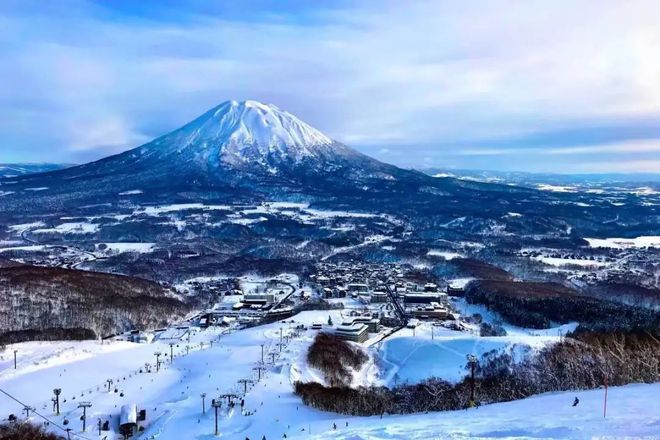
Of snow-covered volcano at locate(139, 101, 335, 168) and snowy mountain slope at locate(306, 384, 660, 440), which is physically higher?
snow-covered volcano at locate(139, 101, 335, 168)

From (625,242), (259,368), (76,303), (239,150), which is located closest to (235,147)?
(239,150)

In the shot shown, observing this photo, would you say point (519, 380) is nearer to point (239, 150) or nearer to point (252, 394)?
point (252, 394)

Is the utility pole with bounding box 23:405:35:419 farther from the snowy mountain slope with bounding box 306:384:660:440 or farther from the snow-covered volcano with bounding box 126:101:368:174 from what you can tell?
the snow-covered volcano with bounding box 126:101:368:174

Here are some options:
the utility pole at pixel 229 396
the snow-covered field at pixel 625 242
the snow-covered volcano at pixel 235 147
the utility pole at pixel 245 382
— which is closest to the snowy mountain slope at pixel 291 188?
the snow-covered volcano at pixel 235 147

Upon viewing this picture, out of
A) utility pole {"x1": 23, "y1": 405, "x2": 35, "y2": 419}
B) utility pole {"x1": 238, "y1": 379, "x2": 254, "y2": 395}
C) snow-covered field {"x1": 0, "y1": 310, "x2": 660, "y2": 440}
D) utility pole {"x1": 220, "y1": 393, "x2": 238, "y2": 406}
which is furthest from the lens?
utility pole {"x1": 238, "y1": 379, "x2": 254, "y2": 395}

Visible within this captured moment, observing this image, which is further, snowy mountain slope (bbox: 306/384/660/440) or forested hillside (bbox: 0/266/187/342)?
forested hillside (bbox: 0/266/187/342)

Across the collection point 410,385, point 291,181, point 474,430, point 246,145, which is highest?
point 246,145

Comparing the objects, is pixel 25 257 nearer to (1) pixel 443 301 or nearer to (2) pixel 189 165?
(1) pixel 443 301

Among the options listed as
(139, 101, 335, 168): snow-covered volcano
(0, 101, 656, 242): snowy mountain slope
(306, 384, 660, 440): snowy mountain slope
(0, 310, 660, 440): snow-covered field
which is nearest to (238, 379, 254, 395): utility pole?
(0, 310, 660, 440): snow-covered field

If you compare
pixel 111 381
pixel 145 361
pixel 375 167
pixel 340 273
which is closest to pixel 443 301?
pixel 340 273
